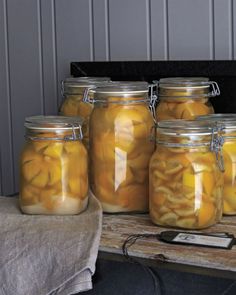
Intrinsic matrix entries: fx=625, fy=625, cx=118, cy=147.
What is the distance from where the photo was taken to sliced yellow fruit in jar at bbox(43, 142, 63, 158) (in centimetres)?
97

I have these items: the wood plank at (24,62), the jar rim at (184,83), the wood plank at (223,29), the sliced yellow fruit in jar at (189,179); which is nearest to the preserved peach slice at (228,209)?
the sliced yellow fruit in jar at (189,179)

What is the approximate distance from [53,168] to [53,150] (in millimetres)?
28

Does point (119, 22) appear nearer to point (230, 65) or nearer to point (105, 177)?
point (230, 65)

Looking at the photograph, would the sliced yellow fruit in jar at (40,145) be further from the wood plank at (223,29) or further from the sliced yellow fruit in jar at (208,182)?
the wood plank at (223,29)

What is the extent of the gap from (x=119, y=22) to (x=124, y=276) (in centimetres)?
70

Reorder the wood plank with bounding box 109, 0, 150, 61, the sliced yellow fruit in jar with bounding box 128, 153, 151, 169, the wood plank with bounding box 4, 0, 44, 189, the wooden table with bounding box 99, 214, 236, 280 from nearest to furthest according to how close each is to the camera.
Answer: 1. the wooden table with bounding box 99, 214, 236, 280
2. the sliced yellow fruit in jar with bounding box 128, 153, 151, 169
3. the wood plank with bounding box 109, 0, 150, 61
4. the wood plank with bounding box 4, 0, 44, 189

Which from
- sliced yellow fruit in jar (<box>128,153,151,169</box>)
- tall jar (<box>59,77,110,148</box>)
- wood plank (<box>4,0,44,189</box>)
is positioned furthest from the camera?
wood plank (<box>4,0,44,189</box>)

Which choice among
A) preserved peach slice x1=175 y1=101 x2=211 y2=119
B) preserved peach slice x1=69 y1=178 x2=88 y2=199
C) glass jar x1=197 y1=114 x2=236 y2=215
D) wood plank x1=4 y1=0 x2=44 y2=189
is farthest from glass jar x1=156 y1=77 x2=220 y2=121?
wood plank x1=4 y1=0 x2=44 y2=189

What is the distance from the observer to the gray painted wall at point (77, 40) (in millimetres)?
1301

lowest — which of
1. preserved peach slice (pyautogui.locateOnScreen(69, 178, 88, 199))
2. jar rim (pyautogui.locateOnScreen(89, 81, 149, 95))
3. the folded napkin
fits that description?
the folded napkin

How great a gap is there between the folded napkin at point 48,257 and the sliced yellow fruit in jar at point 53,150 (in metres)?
0.11

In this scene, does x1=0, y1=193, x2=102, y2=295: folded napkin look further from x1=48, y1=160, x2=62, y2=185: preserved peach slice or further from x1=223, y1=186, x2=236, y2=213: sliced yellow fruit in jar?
x1=223, y1=186, x2=236, y2=213: sliced yellow fruit in jar

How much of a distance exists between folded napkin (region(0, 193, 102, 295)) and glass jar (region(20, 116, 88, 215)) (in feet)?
0.18

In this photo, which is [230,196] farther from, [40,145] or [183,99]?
[40,145]
